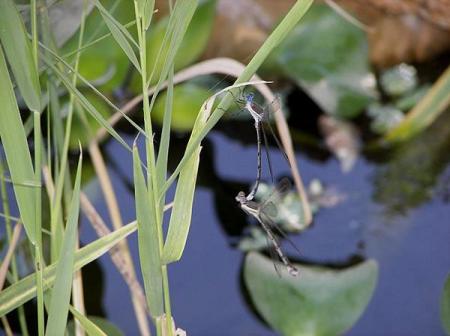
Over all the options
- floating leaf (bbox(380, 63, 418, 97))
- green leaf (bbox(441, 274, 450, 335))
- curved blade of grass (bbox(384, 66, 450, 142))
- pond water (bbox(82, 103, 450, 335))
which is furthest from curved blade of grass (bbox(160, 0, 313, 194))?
floating leaf (bbox(380, 63, 418, 97))

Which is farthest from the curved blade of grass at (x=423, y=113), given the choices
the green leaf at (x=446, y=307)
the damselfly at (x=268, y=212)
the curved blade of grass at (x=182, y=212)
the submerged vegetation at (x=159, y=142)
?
the curved blade of grass at (x=182, y=212)

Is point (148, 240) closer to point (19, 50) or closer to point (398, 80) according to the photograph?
point (19, 50)

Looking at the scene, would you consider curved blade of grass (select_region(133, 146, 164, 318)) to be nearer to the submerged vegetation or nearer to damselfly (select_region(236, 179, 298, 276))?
the submerged vegetation

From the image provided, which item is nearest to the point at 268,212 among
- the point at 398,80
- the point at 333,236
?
the point at 333,236

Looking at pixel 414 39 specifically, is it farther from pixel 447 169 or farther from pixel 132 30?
pixel 132 30

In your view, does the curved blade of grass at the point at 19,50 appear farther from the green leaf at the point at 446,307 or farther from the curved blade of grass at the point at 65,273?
the green leaf at the point at 446,307

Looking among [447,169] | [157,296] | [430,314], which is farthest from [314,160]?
[157,296]
